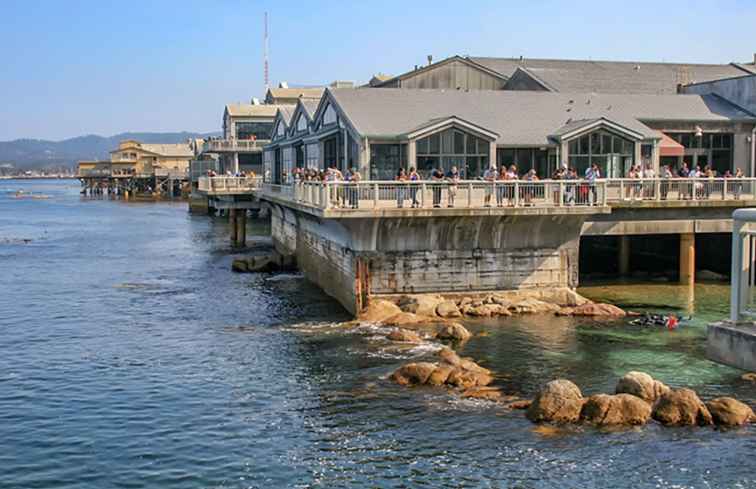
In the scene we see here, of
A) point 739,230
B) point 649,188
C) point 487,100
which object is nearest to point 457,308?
point 649,188

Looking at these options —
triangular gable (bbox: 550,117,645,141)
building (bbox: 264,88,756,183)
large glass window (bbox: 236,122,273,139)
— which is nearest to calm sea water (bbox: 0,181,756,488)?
building (bbox: 264,88,756,183)

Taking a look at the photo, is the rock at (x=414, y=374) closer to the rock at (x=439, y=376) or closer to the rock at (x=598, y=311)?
the rock at (x=439, y=376)

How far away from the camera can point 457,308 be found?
33062 mm

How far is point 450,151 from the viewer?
3859cm

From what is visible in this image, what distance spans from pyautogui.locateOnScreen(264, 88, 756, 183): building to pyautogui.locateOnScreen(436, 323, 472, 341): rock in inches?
423

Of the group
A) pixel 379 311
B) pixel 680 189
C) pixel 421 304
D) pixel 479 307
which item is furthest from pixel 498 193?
pixel 680 189

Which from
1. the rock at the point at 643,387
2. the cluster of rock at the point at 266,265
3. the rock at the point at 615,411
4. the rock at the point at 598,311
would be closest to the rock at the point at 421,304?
the rock at the point at 598,311

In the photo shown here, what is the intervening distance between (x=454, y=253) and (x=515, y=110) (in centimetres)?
1305

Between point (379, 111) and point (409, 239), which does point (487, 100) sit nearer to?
point (379, 111)

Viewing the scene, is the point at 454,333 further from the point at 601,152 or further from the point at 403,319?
the point at 601,152

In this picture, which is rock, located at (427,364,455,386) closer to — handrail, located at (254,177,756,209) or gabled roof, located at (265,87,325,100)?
handrail, located at (254,177,756,209)

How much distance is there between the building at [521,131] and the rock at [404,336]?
10866mm

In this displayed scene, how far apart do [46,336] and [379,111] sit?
18.6m

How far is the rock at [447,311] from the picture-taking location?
3269 cm
